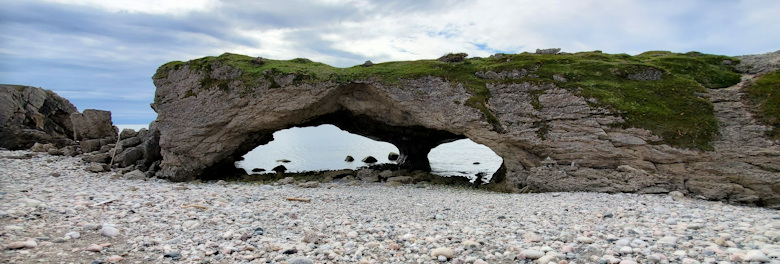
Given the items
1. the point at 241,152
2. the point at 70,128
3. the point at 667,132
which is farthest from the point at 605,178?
the point at 70,128

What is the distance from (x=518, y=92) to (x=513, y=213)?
7.93m

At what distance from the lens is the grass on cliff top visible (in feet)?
51.7

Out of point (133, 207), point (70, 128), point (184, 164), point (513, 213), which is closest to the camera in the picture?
point (133, 207)

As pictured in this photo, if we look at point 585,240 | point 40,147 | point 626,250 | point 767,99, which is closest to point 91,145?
point 40,147

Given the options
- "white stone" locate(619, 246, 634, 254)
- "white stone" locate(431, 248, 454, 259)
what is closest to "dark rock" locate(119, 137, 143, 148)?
"white stone" locate(431, 248, 454, 259)

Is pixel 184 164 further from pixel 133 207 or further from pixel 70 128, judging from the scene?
pixel 70 128

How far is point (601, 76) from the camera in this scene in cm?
1816

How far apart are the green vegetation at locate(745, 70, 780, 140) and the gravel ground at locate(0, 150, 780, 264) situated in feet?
13.1

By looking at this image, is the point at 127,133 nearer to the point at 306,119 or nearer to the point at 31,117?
the point at 31,117

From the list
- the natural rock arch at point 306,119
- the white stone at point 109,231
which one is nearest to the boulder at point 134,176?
the natural rock arch at point 306,119

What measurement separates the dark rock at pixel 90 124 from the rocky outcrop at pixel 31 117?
399cm

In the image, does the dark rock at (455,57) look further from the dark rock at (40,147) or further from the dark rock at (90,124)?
the dark rock at (40,147)

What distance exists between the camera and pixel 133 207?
36.1ft

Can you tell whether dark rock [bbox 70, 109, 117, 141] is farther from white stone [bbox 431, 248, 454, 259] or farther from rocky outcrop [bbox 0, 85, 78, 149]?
white stone [bbox 431, 248, 454, 259]
